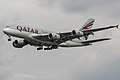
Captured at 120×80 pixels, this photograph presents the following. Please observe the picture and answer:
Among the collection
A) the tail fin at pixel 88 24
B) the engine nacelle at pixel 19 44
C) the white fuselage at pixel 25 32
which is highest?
the tail fin at pixel 88 24

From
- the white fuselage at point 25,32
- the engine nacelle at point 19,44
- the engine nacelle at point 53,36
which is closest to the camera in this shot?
the white fuselage at point 25,32

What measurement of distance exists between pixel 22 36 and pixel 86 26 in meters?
22.5

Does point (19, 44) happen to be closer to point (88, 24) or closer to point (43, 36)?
point (43, 36)

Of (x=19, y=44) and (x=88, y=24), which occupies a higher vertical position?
(x=88, y=24)

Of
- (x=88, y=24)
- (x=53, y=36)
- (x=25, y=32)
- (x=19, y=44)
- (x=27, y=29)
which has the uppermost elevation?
(x=88, y=24)

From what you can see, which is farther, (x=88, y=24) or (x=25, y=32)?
(x=88, y=24)

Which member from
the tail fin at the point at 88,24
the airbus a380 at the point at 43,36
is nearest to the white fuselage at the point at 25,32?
the airbus a380 at the point at 43,36

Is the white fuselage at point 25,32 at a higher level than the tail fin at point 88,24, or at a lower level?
lower

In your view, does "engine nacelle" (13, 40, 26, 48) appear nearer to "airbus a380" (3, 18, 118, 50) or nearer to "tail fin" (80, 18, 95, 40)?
"airbus a380" (3, 18, 118, 50)

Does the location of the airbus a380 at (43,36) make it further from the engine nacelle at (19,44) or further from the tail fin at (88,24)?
the tail fin at (88,24)

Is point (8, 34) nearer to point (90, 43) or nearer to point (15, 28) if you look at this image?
point (15, 28)

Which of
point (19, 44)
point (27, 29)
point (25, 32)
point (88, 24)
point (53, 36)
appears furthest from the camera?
point (88, 24)

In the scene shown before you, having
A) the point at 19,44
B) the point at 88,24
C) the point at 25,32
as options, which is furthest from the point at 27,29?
the point at 88,24

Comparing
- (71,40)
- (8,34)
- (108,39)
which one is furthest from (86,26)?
(8,34)
